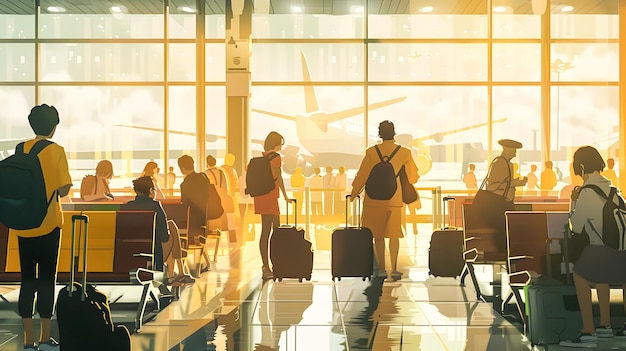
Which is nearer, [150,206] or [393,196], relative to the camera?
[150,206]

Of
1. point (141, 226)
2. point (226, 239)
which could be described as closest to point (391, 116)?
point (226, 239)

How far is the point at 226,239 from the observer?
1456cm

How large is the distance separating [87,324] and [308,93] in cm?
1343

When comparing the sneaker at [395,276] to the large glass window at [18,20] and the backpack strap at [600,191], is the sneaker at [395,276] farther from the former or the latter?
the large glass window at [18,20]

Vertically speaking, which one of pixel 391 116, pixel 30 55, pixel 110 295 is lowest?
pixel 110 295

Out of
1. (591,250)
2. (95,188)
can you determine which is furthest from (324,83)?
(591,250)

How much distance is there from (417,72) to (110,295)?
10840mm

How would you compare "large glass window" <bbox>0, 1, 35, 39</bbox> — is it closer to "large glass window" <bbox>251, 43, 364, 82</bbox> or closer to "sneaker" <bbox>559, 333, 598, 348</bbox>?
"large glass window" <bbox>251, 43, 364, 82</bbox>

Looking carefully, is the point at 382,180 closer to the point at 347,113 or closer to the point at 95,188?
the point at 95,188

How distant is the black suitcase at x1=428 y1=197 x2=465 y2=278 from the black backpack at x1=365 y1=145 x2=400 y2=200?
27.8 inches

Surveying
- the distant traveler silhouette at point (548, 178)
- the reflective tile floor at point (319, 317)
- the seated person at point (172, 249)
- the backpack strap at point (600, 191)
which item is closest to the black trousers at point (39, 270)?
the reflective tile floor at point (319, 317)

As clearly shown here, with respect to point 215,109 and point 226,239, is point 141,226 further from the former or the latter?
point 215,109

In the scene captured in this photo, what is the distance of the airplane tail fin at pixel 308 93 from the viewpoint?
56.6 feet

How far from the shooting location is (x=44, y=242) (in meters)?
5.08
